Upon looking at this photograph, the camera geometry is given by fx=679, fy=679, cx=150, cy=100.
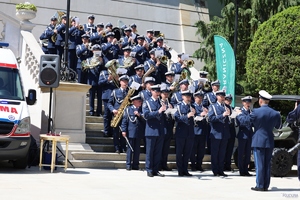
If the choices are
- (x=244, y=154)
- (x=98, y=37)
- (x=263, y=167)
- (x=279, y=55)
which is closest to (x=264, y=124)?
(x=263, y=167)

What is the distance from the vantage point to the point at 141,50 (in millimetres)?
19906

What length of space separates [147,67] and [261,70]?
5.81 meters

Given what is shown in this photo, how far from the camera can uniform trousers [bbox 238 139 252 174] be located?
16.1m

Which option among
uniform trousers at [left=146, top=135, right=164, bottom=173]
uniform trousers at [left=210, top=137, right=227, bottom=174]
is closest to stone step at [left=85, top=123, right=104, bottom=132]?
uniform trousers at [left=146, top=135, right=164, bottom=173]

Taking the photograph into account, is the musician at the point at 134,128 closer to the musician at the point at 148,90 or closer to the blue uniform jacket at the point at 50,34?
the musician at the point at 148,90

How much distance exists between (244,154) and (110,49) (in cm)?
550

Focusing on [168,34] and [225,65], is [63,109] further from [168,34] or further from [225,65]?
[168,34]

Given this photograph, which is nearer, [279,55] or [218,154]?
[218,154]

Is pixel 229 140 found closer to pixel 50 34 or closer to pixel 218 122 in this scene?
pixel 218 122

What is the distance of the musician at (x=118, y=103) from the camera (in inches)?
654

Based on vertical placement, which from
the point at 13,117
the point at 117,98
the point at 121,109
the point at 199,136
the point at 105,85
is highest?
the point at 105,85

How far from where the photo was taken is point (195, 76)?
22281 millimetres

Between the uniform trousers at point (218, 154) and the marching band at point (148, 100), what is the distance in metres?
0.02

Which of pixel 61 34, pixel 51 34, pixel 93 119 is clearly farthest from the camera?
pixel 51 34
